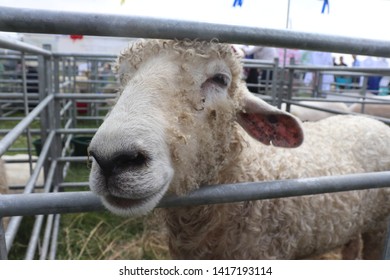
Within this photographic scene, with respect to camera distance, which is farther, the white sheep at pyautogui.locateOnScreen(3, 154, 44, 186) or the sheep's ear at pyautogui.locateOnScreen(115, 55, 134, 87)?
the white sheep at pyautogui.locateOnScreen(3, 154, 44, 186)

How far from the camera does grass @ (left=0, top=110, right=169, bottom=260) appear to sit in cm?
315

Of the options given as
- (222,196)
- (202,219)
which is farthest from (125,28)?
(202,219)

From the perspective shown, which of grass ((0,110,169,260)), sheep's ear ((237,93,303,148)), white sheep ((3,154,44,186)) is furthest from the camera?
white sheep ((3,154,44,186))

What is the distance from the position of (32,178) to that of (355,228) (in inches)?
82.1

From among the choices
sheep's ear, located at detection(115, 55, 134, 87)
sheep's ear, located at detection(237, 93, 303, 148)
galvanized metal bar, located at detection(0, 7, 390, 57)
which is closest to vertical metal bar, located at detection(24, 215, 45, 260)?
sheep's ear, located at detection(115, 55, 134, 87)

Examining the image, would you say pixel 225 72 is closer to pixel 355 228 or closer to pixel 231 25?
pixel 231 25

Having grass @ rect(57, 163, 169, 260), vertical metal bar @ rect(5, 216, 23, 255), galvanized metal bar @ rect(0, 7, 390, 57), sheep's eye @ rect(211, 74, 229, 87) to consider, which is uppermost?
galvanized metal bar @ rect(0, 7, 390, 57)

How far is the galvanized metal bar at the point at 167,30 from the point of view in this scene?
832 millimetres

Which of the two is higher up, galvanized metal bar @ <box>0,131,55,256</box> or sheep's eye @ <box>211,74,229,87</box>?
sheep's eye @ <box>211,74,229,87</box>

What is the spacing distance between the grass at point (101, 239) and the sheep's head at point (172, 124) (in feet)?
5.31

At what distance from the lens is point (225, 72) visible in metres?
1.50

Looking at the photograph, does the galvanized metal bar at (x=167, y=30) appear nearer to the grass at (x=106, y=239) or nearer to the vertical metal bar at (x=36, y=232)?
the vertical metal bar at (x=36, y=232)

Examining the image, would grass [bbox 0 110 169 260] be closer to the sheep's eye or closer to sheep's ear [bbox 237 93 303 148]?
sheep's ear [bbox 237 93 303 148]

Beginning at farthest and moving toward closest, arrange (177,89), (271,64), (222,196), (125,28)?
(271,64) → (177,89) → (222,196) → (125,28)
